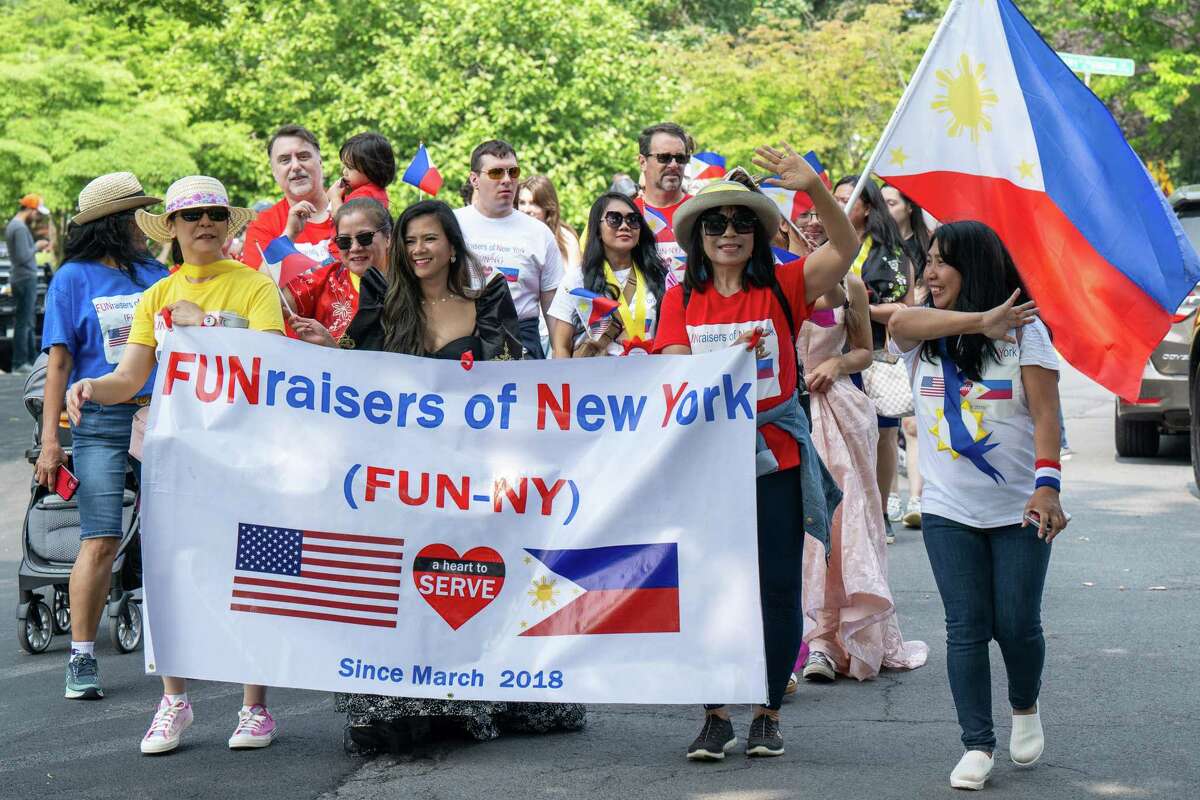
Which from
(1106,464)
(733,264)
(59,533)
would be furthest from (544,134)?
(733,264)

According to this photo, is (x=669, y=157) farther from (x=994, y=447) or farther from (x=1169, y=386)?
(x=1169, y=386)

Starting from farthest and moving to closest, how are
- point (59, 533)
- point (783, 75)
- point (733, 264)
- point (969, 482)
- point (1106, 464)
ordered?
point (783, 75) → point (1106, 464) → point (59, 533) → point (733, 264) → point (969, 482)

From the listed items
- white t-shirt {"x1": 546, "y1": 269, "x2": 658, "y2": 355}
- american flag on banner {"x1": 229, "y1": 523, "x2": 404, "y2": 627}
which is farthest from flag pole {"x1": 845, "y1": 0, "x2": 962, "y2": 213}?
american flag on banner {"x1": 229, "y1": 523, "x2": 404, "y2": 627}

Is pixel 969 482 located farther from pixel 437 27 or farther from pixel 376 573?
pixel 437 27

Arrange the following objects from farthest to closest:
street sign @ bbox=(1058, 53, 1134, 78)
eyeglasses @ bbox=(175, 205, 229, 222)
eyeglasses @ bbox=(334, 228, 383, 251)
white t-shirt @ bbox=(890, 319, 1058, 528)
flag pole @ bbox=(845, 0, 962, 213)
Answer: street sign @ bbox=(1058, 53, 1134, 78) < eyeglasses @ bbox=(334, 228, 383, 251) < eyeglasses @ bbox=(175, 205, 229, 222) < flag pole @ bbox=(845, 0, 962, 213) < white t-shirt @ bbox=(890, 319, 1058, 528)

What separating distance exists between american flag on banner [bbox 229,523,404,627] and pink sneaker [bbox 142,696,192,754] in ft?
2.03

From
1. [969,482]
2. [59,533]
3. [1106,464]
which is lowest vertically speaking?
[1106,464]

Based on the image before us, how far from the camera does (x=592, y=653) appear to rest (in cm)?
551

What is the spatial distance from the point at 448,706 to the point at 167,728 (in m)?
1.02

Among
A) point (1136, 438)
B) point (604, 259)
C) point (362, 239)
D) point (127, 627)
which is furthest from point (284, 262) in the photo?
point (1136, 438)

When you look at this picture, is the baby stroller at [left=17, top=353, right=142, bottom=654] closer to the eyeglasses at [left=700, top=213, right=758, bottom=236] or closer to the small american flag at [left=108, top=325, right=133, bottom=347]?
the small american flag at [left=108, top=325, right=133, bottom=347]

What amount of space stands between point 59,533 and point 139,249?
1563mm

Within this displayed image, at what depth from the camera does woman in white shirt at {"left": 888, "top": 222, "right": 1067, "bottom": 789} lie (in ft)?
Result: 17.4

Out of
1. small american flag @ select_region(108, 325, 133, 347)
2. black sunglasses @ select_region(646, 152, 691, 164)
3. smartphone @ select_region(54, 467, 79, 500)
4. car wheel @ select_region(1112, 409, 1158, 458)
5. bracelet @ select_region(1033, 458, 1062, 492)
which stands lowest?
car wheel @ select_region(1112, 409, 1158, 458)
